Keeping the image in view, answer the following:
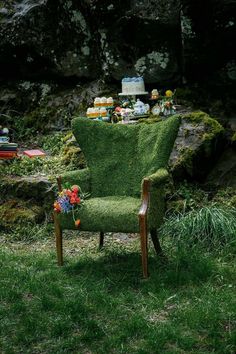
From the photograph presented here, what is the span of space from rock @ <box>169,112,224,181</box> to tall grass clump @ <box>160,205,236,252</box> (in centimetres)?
82

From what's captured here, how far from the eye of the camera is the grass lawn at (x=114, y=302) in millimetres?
3320

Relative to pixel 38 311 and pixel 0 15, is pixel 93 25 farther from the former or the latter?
pixel 38 311

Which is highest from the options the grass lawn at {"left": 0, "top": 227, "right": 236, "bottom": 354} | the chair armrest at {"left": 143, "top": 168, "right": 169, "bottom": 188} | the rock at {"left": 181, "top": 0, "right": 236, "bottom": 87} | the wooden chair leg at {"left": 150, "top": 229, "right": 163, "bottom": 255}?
the rock at {"left": 181, "top": 0, "right": 236, "bottom": 87}

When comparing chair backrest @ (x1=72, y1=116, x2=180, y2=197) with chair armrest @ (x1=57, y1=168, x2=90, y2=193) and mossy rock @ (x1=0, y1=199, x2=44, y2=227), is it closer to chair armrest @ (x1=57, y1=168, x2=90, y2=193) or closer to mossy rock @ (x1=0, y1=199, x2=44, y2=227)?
chair armrest @ (x1=57, y1=168, x2=90, y2=193)

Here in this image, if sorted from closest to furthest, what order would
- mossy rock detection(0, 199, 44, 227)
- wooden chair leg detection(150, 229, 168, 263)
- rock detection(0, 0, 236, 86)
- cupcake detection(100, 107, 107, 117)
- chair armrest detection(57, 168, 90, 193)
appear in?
wooden chair leg detection(150, 229, 168, 263) < chair armrest detection(57, 168, 90, 193) < mossy rock detection(0, 199, 44, 227) < cupcake detection(100, 107, 107, 117) < rock detection(0, 0, 236, 86)

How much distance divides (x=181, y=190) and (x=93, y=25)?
2.79 metres

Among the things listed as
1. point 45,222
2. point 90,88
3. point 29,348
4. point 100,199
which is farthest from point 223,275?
point 90,88

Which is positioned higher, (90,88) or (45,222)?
(90,88)

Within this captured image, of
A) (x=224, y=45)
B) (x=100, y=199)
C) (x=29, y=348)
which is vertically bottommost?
(x=29, y=348)

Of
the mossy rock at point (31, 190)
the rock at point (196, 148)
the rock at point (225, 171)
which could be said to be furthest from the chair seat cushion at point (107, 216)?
the rock at point (225, 171)

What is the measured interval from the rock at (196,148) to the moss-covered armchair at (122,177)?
3.13ft

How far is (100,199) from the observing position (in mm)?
4738

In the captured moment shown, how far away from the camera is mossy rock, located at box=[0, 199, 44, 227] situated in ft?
18.2

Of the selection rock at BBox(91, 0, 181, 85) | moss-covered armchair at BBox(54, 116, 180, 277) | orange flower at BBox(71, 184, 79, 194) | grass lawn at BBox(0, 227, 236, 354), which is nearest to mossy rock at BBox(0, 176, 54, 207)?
grass lawn at BBox(0, 227, 236, 354)
